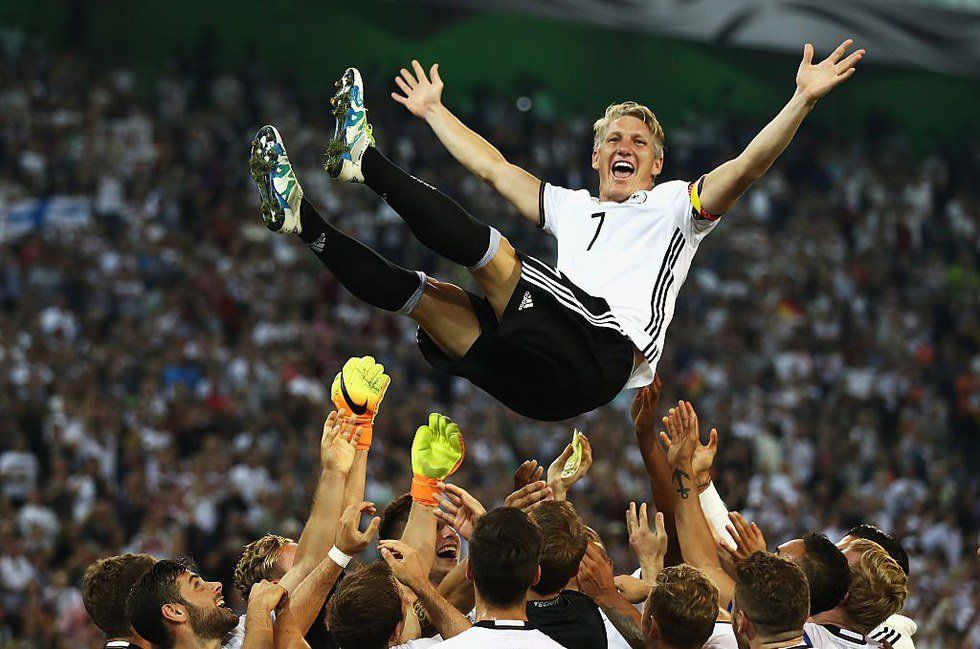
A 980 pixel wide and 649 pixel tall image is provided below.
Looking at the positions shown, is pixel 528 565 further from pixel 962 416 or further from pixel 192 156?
pixel 962 416

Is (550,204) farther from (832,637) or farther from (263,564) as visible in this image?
(832,637)

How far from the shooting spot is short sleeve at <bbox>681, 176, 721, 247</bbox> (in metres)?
4.82

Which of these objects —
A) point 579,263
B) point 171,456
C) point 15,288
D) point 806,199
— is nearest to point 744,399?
point 806,199

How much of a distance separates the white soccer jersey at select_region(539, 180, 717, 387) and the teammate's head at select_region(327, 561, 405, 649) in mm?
1449

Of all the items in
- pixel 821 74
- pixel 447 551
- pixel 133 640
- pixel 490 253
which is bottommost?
pixel 133 640

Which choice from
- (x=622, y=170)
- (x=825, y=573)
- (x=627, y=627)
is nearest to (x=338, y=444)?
(x=627, y=627)

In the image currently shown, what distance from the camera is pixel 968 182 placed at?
1905 cm

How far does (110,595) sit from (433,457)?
1.28 metres

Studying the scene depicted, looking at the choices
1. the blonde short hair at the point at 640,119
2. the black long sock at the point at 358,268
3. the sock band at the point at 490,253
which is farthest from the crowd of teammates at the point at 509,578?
the blonde short hair at the point at 640,119

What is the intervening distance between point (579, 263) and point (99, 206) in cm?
951

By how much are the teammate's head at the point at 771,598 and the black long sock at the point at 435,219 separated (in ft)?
4.50

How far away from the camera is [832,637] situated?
4172mm

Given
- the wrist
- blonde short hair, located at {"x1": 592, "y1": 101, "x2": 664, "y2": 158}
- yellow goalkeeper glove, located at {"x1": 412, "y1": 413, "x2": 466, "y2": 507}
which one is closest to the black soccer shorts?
yellow goalkeeper glove, located at {"x1": 412, "y1": 413, "x2": 466, "y2": 507}

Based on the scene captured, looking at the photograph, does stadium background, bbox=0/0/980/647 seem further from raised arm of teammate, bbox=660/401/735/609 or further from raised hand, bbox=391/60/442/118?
raised hand, bbox=391/60/442/118
